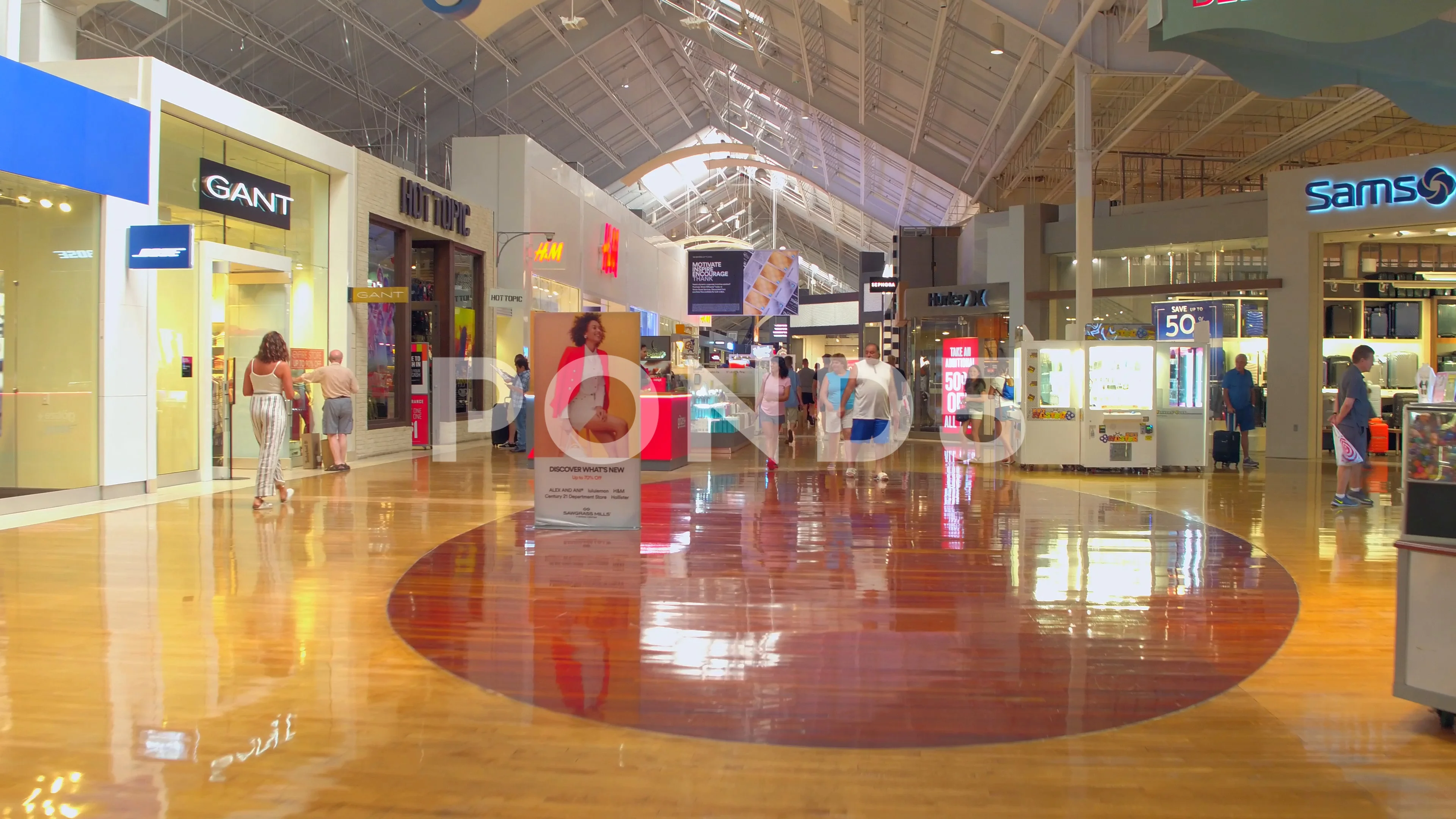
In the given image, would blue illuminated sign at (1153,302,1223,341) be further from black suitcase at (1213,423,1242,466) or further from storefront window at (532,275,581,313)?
storefront window at (532,275,581,313)

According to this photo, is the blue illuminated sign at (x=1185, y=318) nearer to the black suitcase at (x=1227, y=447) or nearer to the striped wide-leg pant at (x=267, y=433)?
the black suitcase at (x=1227, y=447)

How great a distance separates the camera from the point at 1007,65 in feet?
52.4

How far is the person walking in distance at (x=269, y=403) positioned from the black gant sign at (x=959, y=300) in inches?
550

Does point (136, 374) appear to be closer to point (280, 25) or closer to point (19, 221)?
point (19, 221)

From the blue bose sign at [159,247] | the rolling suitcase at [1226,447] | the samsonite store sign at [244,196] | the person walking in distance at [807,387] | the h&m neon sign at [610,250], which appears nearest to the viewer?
the blue bose sign at [159,247]

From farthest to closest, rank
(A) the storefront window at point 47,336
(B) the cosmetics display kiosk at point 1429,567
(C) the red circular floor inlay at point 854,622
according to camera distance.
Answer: (A) the storefront window at point 47,336
(C) the red circular floor inlay at point 854,622
(B) the cosmetics display kiosk at point 1429,567

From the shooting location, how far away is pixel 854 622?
4617mm

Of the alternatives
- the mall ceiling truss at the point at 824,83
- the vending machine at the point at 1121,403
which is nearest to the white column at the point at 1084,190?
the mall ceiling truss at the point at 824,83

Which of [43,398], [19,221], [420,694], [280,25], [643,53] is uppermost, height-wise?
[643,53]

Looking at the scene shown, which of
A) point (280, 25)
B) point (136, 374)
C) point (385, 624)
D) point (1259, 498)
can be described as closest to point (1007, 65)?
point (1259, 498)

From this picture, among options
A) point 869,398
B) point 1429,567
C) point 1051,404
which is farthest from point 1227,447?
point 1429,567

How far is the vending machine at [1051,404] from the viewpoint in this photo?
40.3 ft

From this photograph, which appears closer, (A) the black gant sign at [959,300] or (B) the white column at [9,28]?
(B) the white column at [9,28]

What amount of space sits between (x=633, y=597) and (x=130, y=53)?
14.0 meters
